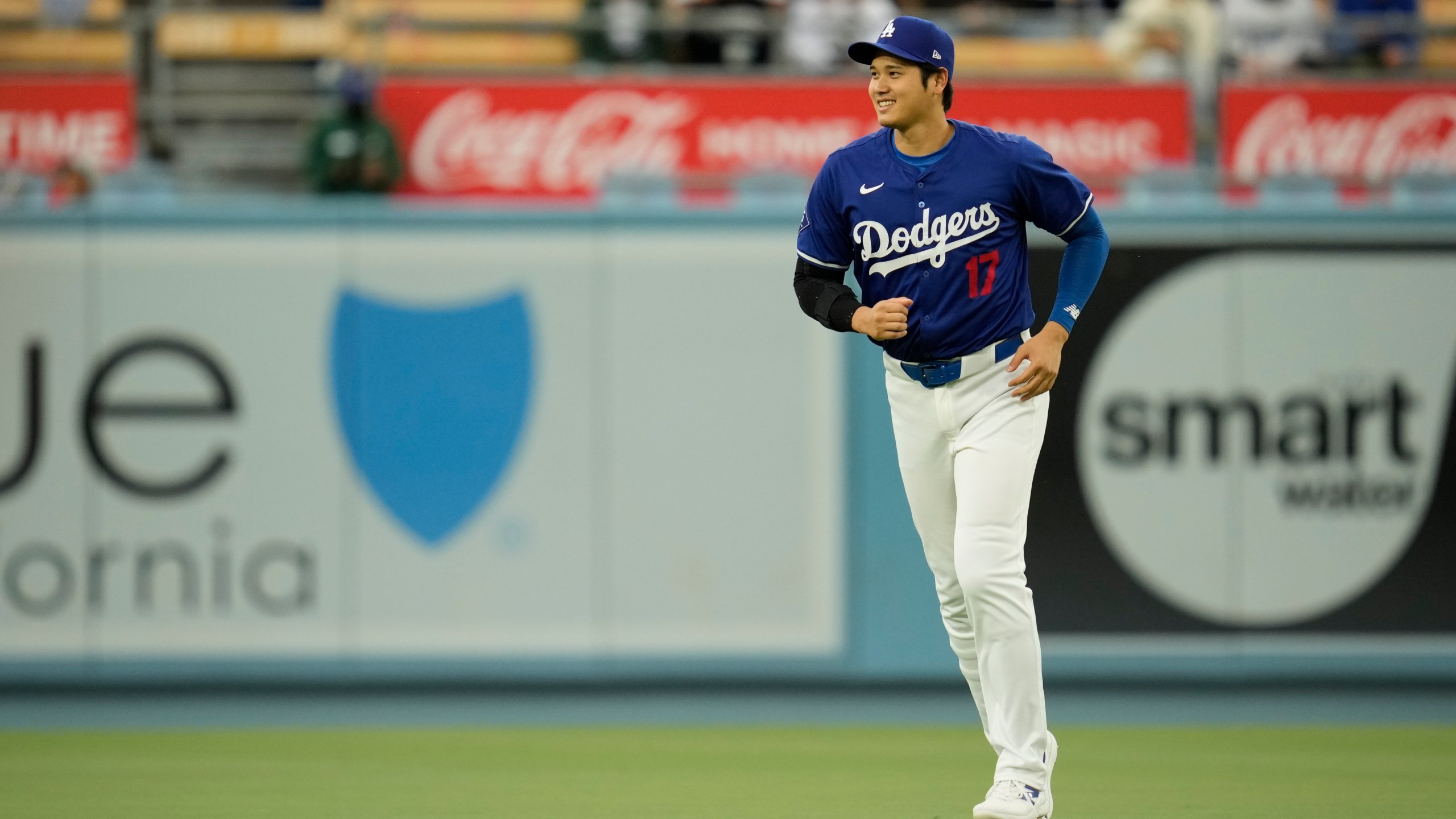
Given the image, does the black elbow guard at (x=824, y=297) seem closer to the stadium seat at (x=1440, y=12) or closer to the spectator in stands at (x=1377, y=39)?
the spectator in stands at (x=1377, y=39)

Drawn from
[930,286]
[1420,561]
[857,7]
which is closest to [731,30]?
[857,7]

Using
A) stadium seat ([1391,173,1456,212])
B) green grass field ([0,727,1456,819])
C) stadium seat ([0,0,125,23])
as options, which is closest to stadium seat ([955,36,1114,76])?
stadium seat ([1391,173,1456,212])

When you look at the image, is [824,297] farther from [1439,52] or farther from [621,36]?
[1439,52]

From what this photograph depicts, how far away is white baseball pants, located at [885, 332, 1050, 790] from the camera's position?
4316 millimetres

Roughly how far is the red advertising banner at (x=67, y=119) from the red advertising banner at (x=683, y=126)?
1409mm

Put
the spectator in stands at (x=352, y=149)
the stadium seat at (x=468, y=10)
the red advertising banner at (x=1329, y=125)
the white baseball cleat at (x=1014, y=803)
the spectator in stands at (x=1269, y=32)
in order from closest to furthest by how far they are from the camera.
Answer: the white baseball cleat at (x=1014, y=803) → the spectator in stands at (x=352, y=149) → the red advertising banner at (x=1329, y=125) → the spectator in stands at (x=1269, y=32) → the stadium seat at (x=468, y=10)

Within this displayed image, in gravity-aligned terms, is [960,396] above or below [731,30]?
below

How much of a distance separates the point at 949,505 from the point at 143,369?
4.12 m

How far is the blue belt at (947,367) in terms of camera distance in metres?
4.45

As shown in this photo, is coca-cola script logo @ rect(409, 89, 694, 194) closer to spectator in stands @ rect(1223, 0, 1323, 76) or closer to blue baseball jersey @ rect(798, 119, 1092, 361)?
spectator in stands @ rect(1223, 0, 1323, 76)

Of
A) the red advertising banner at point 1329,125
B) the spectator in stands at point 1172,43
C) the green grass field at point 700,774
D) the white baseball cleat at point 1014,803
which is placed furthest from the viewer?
the spectator in stands at point 1172,43

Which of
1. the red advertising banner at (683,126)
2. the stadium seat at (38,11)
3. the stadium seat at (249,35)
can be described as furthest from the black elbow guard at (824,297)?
the stadium seat at (38,11)

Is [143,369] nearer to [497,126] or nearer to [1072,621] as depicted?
[497,126]

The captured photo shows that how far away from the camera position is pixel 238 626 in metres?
7.26
